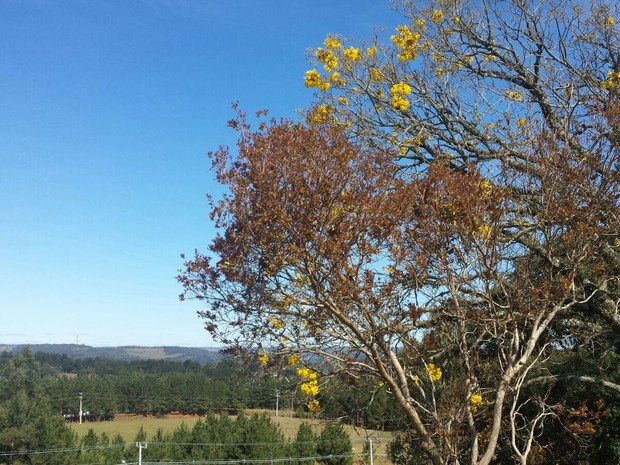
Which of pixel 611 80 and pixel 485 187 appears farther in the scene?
pixel 611 80

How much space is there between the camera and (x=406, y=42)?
8938 mm

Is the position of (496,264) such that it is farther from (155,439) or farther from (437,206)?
(155,439)

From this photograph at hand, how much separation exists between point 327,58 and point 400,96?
1346 millimetres

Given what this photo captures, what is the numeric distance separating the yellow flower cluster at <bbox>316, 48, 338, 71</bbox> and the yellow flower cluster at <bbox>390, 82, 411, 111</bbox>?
107 centimetres

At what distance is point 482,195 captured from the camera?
14.6 ft

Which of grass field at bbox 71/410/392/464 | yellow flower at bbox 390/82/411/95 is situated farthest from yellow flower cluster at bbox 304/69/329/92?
grass field at bbox 71/410/392/464

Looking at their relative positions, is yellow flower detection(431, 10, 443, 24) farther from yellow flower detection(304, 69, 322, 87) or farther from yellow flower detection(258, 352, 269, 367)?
yellow flower detection(258, 352, 269, 367)

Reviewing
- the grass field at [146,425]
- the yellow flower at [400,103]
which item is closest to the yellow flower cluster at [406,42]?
the yellow flower at [400,103]

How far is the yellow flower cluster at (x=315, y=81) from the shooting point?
8836 millimetres

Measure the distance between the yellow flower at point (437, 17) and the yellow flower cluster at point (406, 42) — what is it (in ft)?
1.03

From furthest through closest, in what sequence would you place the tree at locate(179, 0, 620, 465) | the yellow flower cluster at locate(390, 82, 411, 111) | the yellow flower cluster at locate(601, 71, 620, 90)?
1. the yellow flower cluster at locate(390, 82, 411, 111)
2. the yellow flower cluster at locate(601, 71, 620, 90)
3. the tree at locate(179, 0, 620, 465)

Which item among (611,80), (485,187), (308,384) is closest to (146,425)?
(611,80)

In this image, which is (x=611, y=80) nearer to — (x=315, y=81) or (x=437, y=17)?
(x=437, y=17)

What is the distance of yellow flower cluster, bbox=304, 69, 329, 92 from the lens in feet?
29.0
